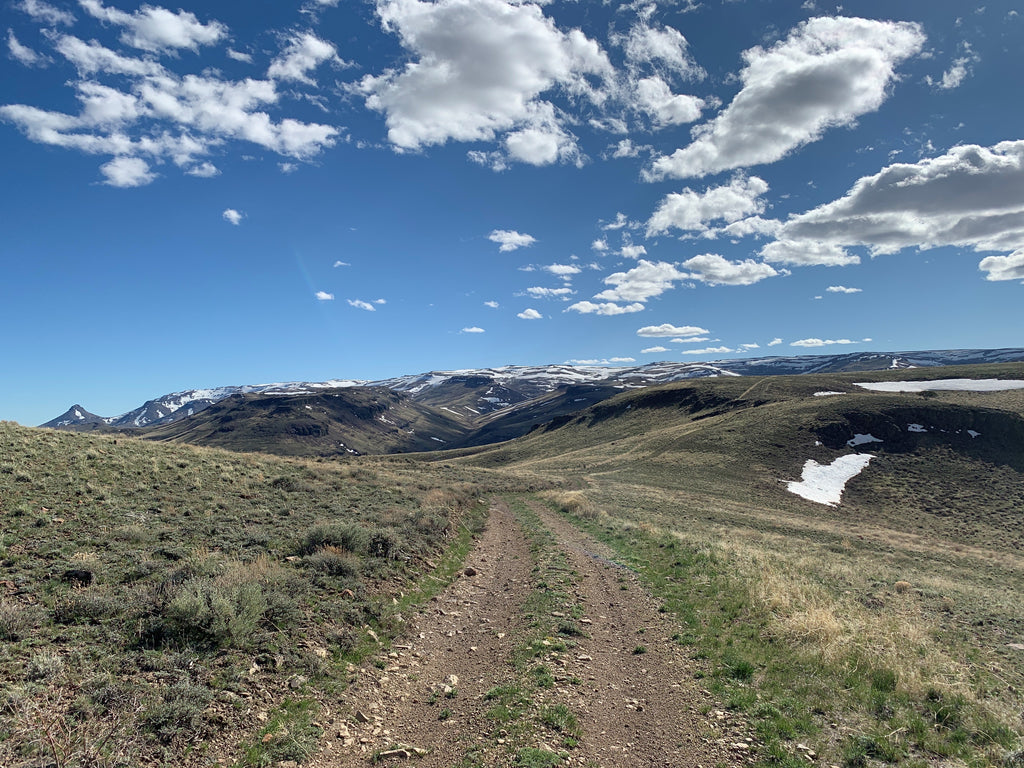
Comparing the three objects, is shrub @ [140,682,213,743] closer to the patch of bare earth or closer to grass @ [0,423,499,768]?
grass @ [0,423,499,768]

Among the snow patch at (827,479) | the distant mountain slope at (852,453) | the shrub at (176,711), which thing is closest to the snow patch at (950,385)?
the distant mountain slope at (852,453)

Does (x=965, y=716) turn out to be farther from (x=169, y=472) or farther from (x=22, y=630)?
(x=169, y=472)

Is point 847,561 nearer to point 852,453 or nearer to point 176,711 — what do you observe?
point 176,711

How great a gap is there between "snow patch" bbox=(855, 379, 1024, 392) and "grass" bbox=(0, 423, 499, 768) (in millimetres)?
108432

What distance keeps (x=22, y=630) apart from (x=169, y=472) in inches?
602

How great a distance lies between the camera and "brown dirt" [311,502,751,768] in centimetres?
677

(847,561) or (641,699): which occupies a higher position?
(641,699)

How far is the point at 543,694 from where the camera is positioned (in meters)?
8.21

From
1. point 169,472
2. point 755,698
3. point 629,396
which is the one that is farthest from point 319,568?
point 629,396

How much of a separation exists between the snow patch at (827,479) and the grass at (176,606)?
46.1 m

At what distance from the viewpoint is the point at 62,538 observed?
1143 cm

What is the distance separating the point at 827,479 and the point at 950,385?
203ft

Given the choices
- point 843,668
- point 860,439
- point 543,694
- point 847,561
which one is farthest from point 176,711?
point 860,439

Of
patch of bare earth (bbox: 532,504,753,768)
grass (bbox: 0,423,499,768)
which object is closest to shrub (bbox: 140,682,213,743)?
grass (bbox: 0,423,499,768)
